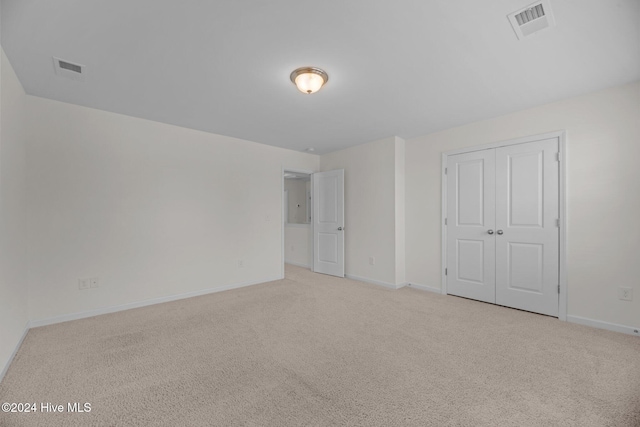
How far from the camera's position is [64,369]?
6.68ft

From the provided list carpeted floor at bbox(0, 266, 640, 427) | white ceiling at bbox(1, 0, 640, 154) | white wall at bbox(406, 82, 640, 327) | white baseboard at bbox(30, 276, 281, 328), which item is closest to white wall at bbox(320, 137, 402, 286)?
white ceiling at bbox(1, 0, 640, 154)

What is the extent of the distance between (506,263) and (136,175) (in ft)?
15.9

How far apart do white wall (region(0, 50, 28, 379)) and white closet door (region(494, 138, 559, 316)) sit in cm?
489

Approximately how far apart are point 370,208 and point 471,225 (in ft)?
5.12

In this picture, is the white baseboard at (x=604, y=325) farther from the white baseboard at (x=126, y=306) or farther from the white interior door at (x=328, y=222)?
the white baseboard at (x=126, y=306)

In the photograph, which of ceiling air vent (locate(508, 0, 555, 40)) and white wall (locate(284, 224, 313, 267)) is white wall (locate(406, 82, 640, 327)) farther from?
white wall (locate(284, 224, 313, 267))

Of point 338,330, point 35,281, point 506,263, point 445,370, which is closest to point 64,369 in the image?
point 35,281

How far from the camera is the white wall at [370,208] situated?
14.4 ft

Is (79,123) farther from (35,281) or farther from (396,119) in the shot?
(396,119)

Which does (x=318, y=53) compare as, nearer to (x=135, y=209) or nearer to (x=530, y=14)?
(x=530, y=14)

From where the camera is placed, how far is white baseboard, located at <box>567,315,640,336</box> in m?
2.63

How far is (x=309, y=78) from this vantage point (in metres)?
2.38

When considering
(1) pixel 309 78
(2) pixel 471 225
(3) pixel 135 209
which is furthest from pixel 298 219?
(1) pixel 309 78

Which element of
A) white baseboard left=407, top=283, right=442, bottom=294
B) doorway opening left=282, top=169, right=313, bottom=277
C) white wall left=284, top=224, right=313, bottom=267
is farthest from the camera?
white wall left=284, top=224, right=313, bottom=267
